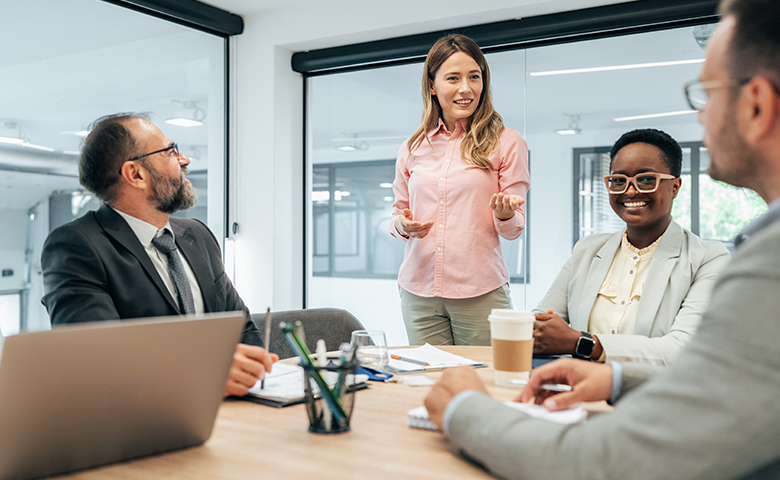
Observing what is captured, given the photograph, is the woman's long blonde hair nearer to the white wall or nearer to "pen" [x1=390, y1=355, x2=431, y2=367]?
"pen" [x1=390, y1=355, x2=431, y2=367]

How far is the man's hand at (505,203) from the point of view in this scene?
2297 mm

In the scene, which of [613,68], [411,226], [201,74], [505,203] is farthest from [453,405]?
[201,74]

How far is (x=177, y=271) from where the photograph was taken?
1.90m

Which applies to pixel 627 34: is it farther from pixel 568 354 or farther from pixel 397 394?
pixel 397 394

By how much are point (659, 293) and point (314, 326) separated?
118 centimetres

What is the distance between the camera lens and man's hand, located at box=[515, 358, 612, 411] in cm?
109

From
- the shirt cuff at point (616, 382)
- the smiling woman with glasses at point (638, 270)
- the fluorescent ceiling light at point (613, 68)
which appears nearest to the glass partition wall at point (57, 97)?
the fluorescent ceiling light at point (613, 68)

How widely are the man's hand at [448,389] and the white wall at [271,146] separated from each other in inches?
140

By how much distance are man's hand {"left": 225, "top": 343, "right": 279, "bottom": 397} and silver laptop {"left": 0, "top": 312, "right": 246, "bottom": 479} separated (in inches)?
11.1

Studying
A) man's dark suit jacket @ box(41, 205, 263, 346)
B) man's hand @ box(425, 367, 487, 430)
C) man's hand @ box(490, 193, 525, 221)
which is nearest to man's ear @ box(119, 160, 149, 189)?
man's dark suit jacket @ box(41, 205, 263, 346)

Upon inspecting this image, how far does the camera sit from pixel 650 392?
0.67m

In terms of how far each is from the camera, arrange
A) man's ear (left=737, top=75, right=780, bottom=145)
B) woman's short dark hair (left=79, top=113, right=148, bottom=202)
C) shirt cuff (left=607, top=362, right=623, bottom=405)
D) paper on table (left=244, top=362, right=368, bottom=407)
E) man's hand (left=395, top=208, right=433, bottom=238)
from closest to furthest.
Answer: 1. man's ear (left=737, top=75, right=780, bottom=145)
2. shirt cuff (left=607, top=362, right=623, bottom=405)
3. paper on table (left=244, top=362, right=368, bottom=407)
4. woman's short dark hair (left=79, top=113, right=148, bottom=202)
5. man's hand (left=395, top=208, right=433, bottom=238)

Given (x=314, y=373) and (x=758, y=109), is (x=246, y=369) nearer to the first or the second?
(x=314, y=373)

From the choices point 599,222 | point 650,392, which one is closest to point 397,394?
point 650,392
